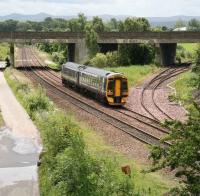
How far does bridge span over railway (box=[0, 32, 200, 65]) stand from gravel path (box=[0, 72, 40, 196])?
37295 millimetres

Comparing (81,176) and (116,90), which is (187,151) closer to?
(81,176)

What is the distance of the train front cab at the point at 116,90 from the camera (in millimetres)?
38594

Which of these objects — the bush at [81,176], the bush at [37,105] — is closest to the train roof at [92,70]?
the bush at [37,105]

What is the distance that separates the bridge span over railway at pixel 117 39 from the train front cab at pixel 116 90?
115 feet

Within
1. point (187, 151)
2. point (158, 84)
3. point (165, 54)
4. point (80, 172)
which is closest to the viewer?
point (187, 151)

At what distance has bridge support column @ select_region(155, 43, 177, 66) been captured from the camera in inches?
3007

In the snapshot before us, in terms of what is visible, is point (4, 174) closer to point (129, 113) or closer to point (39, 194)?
point (39, 194)

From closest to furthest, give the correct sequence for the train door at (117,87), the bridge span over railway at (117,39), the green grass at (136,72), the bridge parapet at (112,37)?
the train door at (117,87), the green grass at (136,72), the bridge parapet at (112,37), the bridge span over railway at (117,39)

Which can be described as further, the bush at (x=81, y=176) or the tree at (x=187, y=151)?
the bush at (x=81, y=176)

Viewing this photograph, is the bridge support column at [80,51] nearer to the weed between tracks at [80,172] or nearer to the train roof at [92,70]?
the train roof at [92,70]

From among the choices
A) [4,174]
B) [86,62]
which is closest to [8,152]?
Result: [4,174]

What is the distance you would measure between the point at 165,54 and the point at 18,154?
180 ft

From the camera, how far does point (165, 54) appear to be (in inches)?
3054

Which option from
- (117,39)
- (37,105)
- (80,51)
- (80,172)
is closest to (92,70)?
(37,105)
